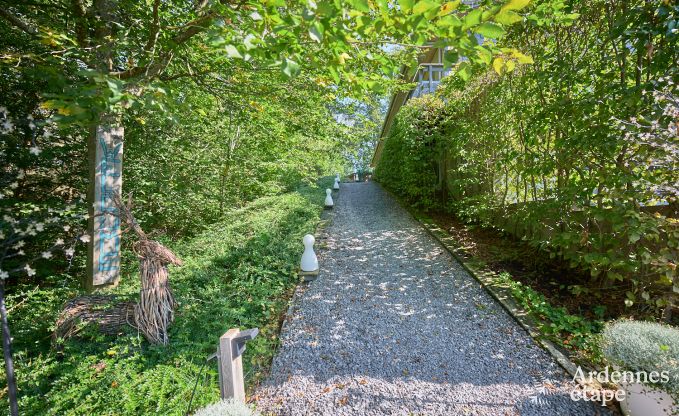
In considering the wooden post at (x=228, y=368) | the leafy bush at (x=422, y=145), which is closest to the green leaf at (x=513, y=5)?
the wooden post at (x=228, y=368)

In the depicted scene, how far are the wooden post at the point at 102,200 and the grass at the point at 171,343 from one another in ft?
0.88

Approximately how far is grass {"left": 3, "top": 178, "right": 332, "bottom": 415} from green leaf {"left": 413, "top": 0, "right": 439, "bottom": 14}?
2657 mm

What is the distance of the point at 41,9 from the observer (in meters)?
3.54

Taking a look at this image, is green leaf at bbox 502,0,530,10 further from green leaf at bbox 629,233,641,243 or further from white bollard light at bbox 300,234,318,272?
white bollard light at bbox 300,234,318,272

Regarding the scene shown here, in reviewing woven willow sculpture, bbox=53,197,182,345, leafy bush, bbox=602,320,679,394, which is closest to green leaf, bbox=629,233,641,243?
leafy bush, bbox=602,320,679,394

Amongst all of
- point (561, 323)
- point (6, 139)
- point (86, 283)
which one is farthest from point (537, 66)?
point (6, 139)

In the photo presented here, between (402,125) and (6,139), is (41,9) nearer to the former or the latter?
(6,139)

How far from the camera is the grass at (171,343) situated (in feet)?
6.58

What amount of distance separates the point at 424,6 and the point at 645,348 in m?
2.60

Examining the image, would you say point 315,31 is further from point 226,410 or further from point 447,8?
point 226,410

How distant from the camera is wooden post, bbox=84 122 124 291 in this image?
11.7ft

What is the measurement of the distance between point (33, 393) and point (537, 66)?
247 inches

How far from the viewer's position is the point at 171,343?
256 cm

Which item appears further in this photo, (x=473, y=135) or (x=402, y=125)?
(x=402, y=125)
